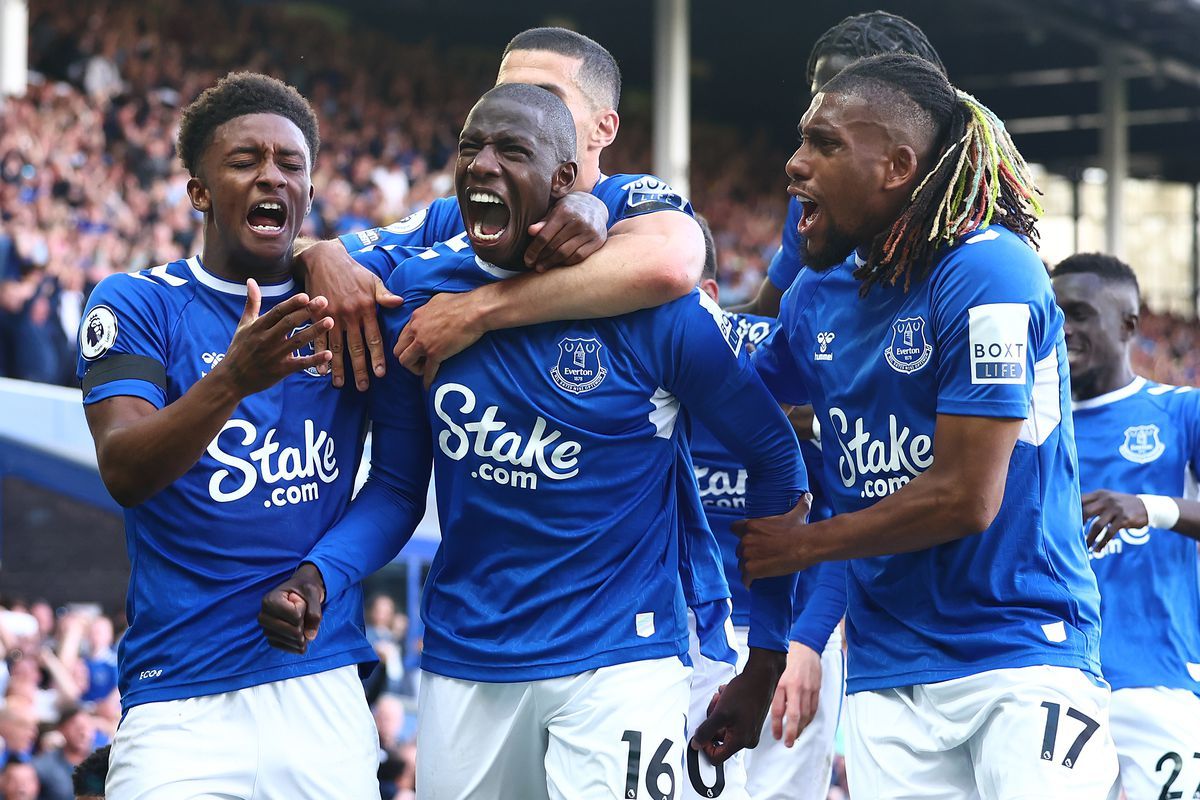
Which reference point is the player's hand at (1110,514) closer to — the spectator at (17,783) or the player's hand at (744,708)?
the player's hand at (744,708)

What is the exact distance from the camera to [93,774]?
4383mm

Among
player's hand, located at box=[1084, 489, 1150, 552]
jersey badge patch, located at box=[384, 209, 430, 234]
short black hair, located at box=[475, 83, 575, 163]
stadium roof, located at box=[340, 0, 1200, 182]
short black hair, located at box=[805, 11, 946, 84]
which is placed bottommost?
player's hand, located at box=[1084, 489, 1150, 552]

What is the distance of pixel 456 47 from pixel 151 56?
10.8 m

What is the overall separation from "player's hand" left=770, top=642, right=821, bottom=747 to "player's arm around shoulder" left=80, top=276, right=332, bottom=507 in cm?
204

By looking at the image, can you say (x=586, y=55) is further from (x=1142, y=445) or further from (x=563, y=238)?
(x=1142, y=445)

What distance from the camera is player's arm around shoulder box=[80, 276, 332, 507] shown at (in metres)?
3.11

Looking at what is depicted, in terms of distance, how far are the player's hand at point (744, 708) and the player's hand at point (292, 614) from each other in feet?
3.36

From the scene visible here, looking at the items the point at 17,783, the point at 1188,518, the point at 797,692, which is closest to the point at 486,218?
the point at 797,692

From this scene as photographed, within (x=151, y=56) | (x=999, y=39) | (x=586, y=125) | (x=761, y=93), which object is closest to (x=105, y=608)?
(x=586, y=125)

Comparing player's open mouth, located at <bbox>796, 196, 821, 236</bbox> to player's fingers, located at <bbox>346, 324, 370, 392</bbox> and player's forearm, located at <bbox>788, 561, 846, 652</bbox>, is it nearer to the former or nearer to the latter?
player's fingers, located at <bbox>346, 324, 370, 392</bbox>

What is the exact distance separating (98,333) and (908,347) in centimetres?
179

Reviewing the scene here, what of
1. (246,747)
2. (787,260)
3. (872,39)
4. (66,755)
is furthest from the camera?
(66,755)

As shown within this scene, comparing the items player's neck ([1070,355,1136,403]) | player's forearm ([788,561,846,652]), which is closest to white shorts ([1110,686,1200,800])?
player's neck ([1070,355,1136,403])

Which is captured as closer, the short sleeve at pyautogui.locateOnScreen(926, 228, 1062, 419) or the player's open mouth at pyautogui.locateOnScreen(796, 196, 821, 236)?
the short sleeve at pyautogui.locateOnScreen(926, 228, 1062, 419)
